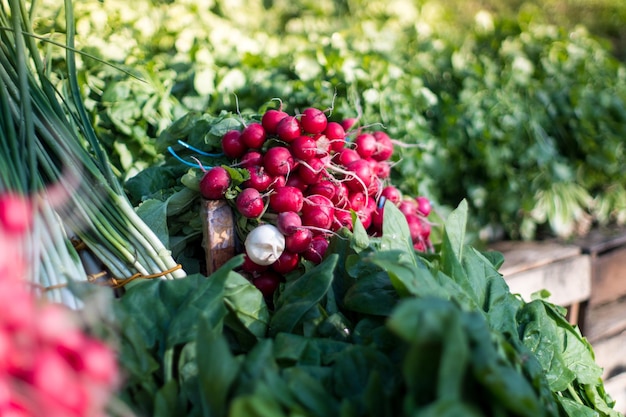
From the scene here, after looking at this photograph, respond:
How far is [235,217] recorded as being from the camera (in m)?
1.45

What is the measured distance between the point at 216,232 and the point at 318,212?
0.81 feet

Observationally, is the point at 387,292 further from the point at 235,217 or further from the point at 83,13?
the point at 83,13

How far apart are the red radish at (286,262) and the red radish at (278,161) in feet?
0.64

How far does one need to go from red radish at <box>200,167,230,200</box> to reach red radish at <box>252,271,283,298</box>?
0.72 ft

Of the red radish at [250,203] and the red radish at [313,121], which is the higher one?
the red radish at [313,121]

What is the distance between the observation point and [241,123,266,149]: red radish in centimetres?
145

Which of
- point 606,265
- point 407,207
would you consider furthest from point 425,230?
point 606,265

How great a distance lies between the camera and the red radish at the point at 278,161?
55.2 inches

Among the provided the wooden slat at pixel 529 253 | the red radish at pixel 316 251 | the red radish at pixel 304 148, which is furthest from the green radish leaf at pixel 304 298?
the wooden slat at pixel 529 253

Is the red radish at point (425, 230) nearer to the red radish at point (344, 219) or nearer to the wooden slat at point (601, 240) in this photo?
the red radish at point (344, 219)

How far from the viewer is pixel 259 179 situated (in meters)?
1.40

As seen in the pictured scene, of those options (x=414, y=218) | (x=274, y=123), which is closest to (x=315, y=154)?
(x=274, y=123)

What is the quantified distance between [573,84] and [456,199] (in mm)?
899

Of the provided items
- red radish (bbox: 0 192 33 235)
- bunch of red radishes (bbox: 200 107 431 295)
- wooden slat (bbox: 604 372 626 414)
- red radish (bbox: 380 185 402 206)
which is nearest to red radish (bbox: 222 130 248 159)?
bunch of red radishes (bbox: 200 107 431 295)
